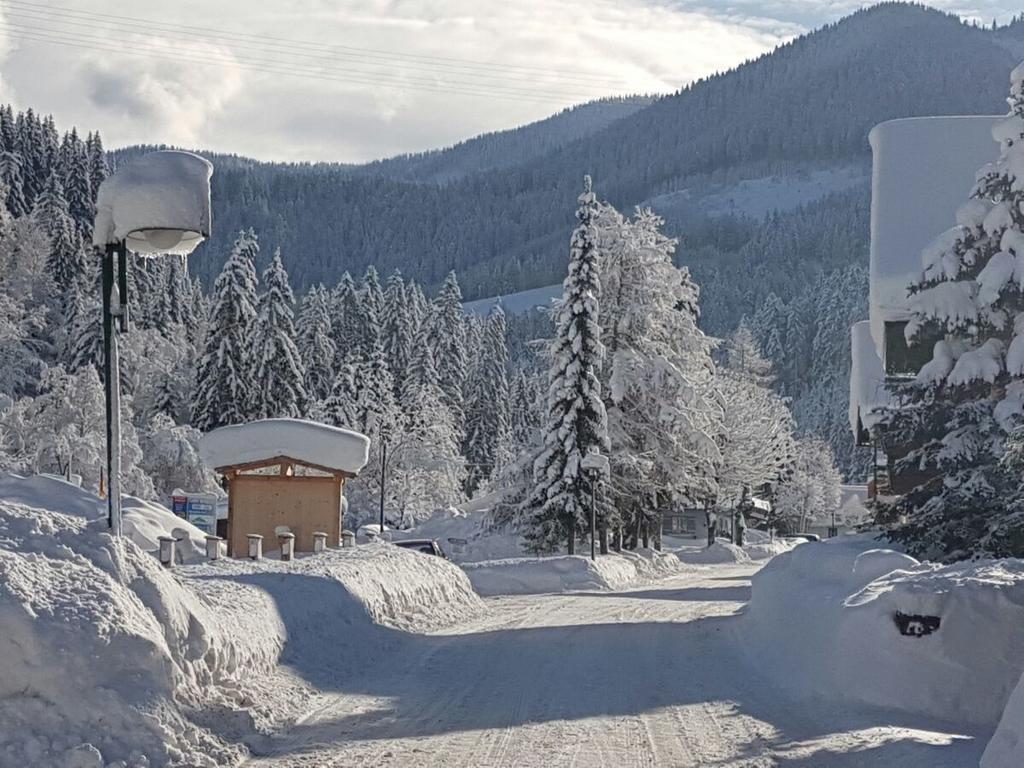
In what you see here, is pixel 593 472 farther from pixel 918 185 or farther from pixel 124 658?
pixel 124 658

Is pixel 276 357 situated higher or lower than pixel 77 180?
lower

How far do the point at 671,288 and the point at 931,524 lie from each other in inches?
944

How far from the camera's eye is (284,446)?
25.0 meters

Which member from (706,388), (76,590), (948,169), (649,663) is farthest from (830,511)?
(76,590)

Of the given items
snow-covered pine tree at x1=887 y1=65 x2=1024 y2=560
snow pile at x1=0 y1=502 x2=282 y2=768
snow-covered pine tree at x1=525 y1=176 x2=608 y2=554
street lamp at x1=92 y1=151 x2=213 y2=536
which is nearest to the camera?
snow pile at x1=0 y1=502 x2=282 y2=768

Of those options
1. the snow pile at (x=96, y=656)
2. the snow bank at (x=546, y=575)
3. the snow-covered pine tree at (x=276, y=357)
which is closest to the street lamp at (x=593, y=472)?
the snow bank at (x=546, y=575)

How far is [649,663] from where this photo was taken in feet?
A: 44.4

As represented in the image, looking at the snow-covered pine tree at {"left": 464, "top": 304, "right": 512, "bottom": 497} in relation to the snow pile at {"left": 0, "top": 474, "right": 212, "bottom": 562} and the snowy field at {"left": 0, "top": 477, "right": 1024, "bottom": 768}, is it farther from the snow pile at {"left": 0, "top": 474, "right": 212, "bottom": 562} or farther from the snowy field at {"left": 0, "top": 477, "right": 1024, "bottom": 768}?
the snowy field at {"left": 0, "top": 477, "right": 1024, "bottom": 768}

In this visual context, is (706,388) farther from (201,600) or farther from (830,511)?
(830,511)

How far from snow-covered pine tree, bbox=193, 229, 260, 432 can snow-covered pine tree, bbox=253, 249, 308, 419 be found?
2.40 ft

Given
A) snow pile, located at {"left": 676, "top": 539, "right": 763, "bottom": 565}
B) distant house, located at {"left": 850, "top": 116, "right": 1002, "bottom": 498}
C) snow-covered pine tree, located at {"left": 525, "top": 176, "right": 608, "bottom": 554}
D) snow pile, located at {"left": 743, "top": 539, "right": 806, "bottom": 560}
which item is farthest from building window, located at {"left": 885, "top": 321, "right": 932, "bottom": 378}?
snow pile, located at {"left": 743, "top": 539, "right": 806, "bottom": 560}

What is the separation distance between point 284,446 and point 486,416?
216 feet

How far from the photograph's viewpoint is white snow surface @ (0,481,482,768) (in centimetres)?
710

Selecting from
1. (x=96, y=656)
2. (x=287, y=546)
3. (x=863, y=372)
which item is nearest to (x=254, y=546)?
(x=287, y=546)
